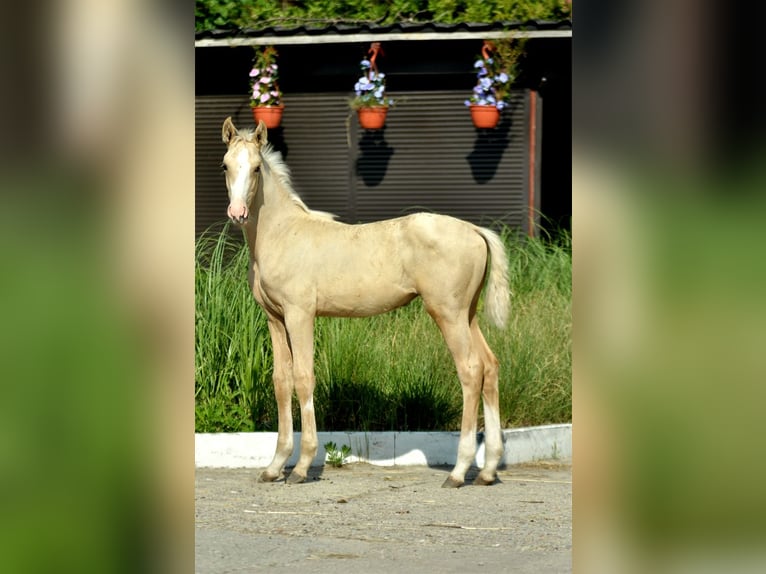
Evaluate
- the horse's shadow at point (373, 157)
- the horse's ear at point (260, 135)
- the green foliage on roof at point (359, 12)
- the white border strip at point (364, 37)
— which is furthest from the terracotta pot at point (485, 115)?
the horse's ear at point (260, 135)

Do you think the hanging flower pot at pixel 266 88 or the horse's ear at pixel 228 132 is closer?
the horse's ear at pixel 228 132

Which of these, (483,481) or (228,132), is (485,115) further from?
(483,481)

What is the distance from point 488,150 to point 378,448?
242 inches

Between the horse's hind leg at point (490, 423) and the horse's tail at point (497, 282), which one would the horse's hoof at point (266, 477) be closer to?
the horse's hind leg at point (490, 423)

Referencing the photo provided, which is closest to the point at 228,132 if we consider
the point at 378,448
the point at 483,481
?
the point at 378,448

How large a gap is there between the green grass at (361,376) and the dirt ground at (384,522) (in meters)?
0.65

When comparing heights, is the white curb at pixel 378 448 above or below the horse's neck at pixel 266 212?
below

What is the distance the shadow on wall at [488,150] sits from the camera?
45.5ft
